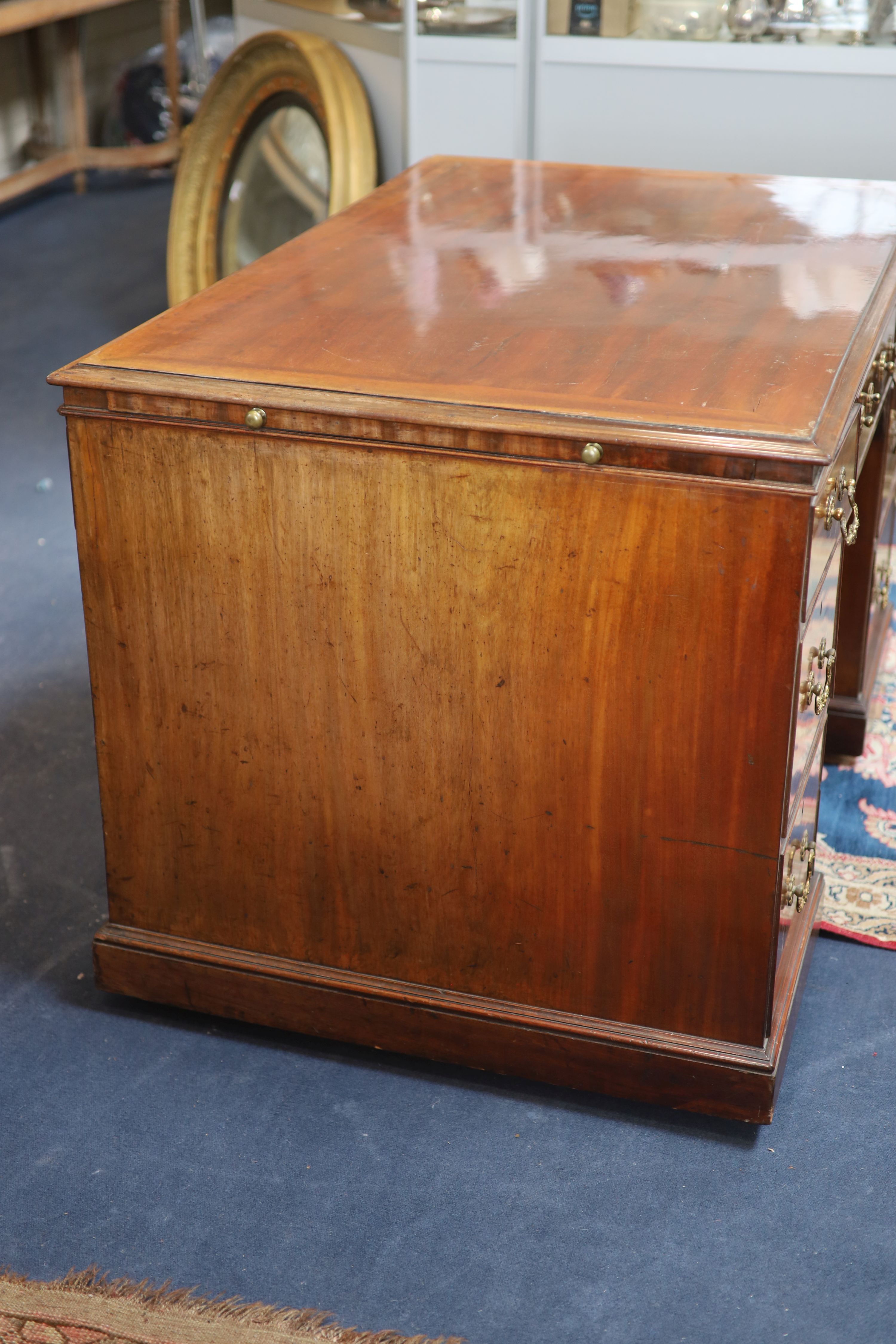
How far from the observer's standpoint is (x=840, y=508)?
156 centimetres

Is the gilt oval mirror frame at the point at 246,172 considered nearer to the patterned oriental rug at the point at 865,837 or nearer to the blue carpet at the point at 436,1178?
the patterned oriental rug at the point at 865,837

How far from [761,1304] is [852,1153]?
26 centimetres

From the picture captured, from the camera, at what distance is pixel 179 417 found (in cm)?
156

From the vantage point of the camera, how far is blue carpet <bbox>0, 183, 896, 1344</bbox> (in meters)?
1.49

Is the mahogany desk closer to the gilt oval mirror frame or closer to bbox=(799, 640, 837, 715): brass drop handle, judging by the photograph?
bbox=(799, 640, 837, 715): brass drop handle

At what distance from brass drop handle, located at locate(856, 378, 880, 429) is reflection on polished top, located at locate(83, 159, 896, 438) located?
0.08 m

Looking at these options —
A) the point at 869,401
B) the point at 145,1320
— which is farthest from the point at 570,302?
the point at 145,1320

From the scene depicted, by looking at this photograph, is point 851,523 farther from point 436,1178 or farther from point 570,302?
point 436,1178

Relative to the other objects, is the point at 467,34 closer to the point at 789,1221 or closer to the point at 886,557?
the point at 886,557

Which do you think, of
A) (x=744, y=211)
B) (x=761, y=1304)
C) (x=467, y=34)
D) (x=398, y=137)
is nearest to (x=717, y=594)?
(x=761, y=1304)

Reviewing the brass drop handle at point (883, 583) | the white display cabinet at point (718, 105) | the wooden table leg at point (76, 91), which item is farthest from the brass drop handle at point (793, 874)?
the wooden table leg at point (76, 91)

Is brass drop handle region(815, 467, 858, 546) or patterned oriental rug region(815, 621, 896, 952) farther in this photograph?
patterned oriental rug region(815, 621, 896, 952)

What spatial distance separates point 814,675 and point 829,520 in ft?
0.65

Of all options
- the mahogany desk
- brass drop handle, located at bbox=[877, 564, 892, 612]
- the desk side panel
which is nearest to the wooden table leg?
brass drop handle, located at bbox=[877, 564, 892, 612]
